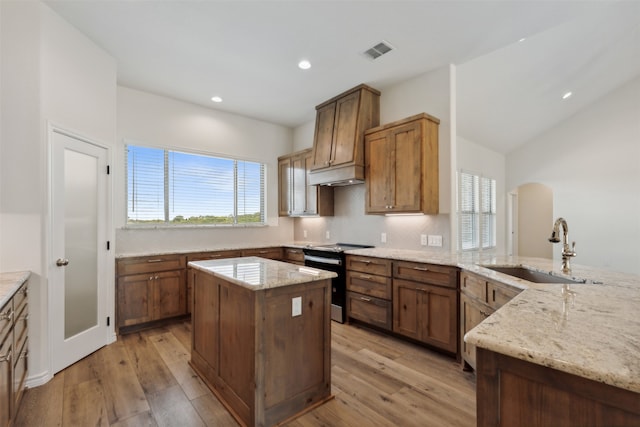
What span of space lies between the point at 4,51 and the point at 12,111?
468 millimetres

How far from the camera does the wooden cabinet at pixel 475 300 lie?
7.12 ft

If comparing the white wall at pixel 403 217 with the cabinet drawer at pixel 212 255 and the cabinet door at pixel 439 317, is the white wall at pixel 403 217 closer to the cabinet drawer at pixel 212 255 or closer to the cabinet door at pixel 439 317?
the cabinet door at pixel 439 317

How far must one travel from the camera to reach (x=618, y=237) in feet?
18.8

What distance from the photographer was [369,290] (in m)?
3.52

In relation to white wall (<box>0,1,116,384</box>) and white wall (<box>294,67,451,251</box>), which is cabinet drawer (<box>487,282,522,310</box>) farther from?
white wall (<box>0,1,116,384</box>)

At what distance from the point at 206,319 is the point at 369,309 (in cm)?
188

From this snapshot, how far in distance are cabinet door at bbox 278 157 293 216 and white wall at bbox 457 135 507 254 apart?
349cm

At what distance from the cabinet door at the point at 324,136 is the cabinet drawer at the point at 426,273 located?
183 cm

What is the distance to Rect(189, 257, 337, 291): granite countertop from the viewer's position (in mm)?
1916

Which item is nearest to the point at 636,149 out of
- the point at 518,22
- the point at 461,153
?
the point at 461,153

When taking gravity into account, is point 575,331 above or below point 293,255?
above

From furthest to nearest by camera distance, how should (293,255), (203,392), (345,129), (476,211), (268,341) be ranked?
(476,211) < (293,255) < (345,129) < (203,392) < (268,341)

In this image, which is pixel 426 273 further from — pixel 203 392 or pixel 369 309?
pixel 203 392

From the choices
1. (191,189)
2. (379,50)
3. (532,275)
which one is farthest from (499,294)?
(191,189)
